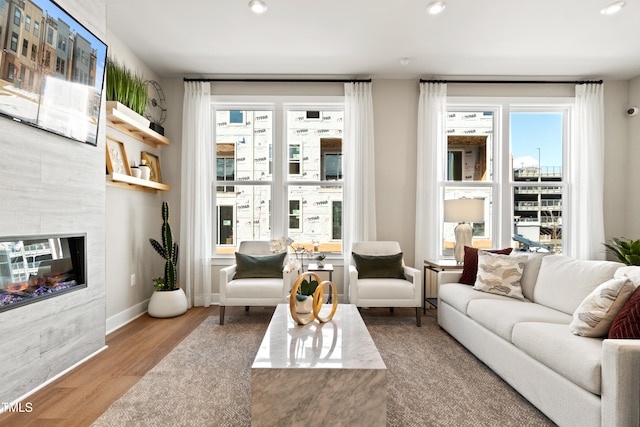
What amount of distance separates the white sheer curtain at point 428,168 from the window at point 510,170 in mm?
261

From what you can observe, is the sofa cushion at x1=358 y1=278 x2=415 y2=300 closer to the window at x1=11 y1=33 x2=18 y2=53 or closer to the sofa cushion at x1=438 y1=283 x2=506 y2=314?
the sofa cushion at x1=438 y1=283 x2=506 y2=314

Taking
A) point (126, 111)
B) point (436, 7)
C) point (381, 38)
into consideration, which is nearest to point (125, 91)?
point (126, 111)

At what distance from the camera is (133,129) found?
3695 millimetres

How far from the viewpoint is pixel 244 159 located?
15.3 ft

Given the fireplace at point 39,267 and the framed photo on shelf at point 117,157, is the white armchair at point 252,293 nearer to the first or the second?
the fireplace at point 39,267

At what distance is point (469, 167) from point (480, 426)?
138 inches

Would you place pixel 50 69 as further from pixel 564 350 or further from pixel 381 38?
pixel 564 350

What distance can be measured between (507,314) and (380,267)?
1552 mm

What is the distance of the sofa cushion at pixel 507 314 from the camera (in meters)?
2.34

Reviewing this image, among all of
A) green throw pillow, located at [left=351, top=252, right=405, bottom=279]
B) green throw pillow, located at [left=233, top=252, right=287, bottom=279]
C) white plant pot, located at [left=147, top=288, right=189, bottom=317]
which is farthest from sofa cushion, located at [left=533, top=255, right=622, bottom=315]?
white plant pot, located at [left=147, top=288, right=189, bottom=317]

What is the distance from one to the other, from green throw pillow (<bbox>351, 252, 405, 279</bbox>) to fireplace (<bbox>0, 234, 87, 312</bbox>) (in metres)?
2.55

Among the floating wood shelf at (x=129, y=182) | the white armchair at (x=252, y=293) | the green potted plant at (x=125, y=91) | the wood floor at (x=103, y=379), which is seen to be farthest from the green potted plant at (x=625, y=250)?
the green potted plant at (x=125, y=91)

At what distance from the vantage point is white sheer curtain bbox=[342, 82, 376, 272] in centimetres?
440

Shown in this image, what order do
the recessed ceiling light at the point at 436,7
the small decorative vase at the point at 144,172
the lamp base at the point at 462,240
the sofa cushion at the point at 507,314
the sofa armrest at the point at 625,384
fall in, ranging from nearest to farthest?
the sofa armrest at the point at 625,384
the sofa cushion at the point at 507,314
the recessed ceiling light at the point at 436,7
the small decorative vase at the point at 144,172
the lamp base at the point at 462,240
